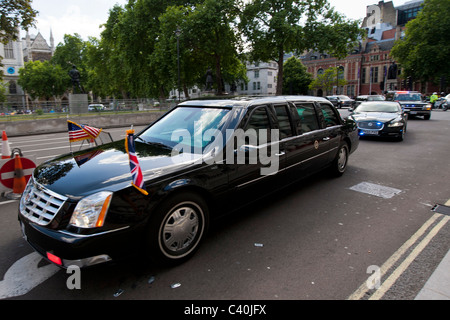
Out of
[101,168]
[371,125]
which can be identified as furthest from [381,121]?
[101,168]

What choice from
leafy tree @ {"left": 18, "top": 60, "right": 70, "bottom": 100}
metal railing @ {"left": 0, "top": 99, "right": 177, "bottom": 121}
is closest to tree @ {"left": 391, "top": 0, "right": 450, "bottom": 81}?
metal railing @ {"left": 0, "top": 99, "right": 177, "bottom": 121}

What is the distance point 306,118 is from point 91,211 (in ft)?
12.9

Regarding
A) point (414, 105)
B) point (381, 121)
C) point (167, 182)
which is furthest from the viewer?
point (414, 105)

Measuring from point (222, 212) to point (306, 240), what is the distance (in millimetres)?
1126

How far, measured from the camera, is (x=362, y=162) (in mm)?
7910

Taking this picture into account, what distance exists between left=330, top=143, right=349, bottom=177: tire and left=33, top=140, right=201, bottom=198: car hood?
3.99 metres

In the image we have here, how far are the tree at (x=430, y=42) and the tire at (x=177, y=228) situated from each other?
51.6 meters

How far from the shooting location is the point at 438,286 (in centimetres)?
271

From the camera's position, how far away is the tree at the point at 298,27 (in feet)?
87.8

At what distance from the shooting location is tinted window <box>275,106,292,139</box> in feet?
14.6

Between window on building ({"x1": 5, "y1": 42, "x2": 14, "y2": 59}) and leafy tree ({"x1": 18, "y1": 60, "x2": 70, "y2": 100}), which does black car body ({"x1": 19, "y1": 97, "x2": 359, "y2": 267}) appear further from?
window on building ({"x1": 5, "y1": 42, "x2": 14, "y2": 59})

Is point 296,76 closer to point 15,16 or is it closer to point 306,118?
point 15,16
